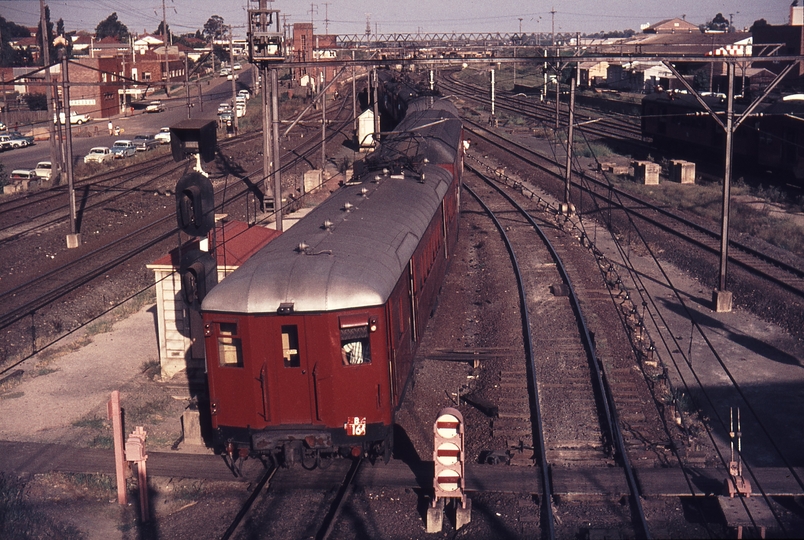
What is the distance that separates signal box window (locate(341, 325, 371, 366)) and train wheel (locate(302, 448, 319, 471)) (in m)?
1.22

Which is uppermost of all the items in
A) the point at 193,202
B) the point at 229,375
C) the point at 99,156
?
the point at 193,202

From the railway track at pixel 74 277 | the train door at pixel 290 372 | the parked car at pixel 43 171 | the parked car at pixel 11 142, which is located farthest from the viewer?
the parked car at pixel 11 142

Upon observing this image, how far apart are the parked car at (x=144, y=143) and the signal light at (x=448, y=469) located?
45.0 metres

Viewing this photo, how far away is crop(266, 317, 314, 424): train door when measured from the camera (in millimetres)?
10078

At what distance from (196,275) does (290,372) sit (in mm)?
2987

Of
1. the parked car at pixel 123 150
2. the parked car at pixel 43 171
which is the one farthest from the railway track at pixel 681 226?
the parked car at pixel 43 171

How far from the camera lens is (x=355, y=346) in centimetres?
1034

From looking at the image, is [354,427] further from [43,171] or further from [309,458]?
[43,171]

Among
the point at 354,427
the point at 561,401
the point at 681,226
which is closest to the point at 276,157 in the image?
the point at 561,401

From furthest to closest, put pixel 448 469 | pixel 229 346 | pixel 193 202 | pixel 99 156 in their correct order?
pixel 99 156 → pixel 193 202 → pixel 229 346 → pixel 448 469

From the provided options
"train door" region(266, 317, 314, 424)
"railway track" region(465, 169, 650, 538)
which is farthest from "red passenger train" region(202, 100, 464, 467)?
"railway track" region(465, 169, 650, 538)

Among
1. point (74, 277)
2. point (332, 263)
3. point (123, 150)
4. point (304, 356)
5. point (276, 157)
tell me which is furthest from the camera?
point (123, 150)

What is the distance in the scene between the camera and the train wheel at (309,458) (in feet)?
34.3

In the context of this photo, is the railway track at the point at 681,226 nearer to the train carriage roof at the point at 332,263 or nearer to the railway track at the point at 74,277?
the train carriage roof at the point at 332,263
